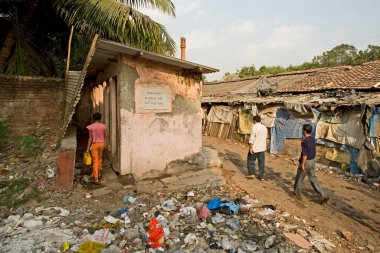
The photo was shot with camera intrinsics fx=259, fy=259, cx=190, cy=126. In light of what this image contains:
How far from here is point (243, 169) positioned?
8.23 metres

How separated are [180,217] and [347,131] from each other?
6733mm

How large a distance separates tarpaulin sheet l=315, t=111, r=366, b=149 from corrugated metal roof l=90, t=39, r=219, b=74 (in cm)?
489

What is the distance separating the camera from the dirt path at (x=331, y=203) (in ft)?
14.0

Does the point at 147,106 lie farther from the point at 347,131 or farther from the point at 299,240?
the point at 347,131

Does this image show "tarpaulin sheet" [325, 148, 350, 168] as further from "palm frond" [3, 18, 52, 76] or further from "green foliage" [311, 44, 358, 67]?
"green foliage" [311, 44, 358, 67]

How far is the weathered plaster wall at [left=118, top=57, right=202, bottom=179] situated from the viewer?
5781 mm

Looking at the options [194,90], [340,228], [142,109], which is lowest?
[340,228]

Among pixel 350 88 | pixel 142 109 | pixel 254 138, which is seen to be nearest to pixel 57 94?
pixel 142 109

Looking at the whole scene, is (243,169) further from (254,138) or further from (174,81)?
(174,81)

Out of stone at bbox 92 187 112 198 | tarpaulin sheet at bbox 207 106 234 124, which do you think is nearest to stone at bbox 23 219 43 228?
stone at bbox 92 187 112 198

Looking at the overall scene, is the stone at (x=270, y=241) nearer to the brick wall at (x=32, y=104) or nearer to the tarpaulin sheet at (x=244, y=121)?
the brick wall at (x=32, y=104)

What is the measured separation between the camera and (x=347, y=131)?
838cm


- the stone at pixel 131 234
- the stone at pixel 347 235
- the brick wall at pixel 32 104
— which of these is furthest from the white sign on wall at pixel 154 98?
the stone at pixel 347 235

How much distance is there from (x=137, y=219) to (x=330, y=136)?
7.41 meters
